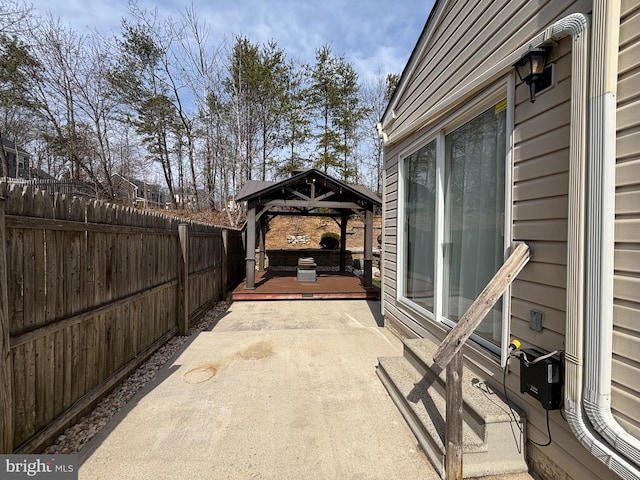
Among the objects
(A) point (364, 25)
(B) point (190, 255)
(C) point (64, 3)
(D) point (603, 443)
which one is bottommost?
Result: (D) point (603, 443)

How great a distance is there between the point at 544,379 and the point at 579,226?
885 millimetres

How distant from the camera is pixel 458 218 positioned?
116 inches

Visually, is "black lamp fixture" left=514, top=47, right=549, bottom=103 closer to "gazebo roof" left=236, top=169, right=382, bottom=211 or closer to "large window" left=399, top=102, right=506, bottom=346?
"large window" left=399, top=102, right=506, bottom=346

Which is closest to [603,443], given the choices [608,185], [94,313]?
[608,185]

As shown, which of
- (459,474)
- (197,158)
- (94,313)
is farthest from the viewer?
(197,158)

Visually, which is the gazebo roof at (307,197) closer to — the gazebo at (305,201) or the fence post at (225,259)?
the gazebo at (305,201)

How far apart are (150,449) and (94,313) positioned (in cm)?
120

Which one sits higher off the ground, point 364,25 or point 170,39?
point 170,39

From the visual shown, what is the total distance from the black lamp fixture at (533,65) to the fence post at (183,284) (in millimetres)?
4429

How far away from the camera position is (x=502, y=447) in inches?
75.8

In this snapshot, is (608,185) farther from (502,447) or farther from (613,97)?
(502,447)

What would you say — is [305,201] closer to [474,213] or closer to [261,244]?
[261,244]

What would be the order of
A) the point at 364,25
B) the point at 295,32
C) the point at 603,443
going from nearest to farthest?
the point at 603,443, the point at 364,25, the point at 295,32

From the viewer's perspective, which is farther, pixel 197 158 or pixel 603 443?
pixel 197 158
